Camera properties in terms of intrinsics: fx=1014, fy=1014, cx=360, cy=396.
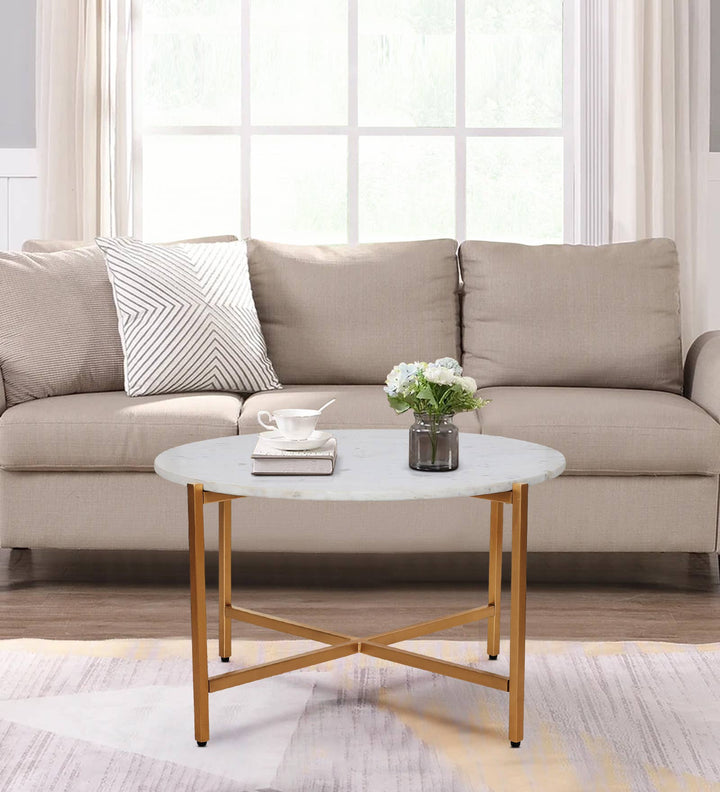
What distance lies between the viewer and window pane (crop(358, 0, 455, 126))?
165 inches

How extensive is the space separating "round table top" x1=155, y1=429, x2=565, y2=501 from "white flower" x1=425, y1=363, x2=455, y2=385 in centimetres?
15

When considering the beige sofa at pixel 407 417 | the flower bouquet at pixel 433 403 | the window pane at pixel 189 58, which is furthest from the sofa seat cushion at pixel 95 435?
the window pane at pixel 189 58

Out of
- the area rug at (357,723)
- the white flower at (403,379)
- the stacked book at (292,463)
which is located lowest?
the area rug at (357,723)

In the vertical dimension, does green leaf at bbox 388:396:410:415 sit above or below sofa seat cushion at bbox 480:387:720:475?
above

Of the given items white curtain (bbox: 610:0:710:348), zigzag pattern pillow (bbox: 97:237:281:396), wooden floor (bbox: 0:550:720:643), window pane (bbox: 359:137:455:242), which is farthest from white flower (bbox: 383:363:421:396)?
window pane (bbox: 359:137:455:242)

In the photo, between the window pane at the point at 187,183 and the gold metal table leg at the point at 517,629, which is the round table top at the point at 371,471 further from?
the window pane at the point at 187,183

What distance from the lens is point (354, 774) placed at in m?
1.61

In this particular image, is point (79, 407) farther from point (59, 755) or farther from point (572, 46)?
point (572, 46)

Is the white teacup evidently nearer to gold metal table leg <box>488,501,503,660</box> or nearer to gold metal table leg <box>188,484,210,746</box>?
gold metal table leg <box>188,484,210,746</box>

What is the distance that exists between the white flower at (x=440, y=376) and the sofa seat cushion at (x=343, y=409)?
2.57ft

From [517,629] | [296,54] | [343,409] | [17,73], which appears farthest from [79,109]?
[517,629]

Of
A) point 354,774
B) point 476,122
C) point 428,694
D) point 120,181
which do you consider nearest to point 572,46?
point 476,122

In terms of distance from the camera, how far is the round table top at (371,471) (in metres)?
1.57

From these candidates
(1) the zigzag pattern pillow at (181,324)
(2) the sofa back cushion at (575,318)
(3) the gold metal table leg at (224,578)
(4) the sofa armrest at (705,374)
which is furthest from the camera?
(2) the sofa back cushion at (575,318)
